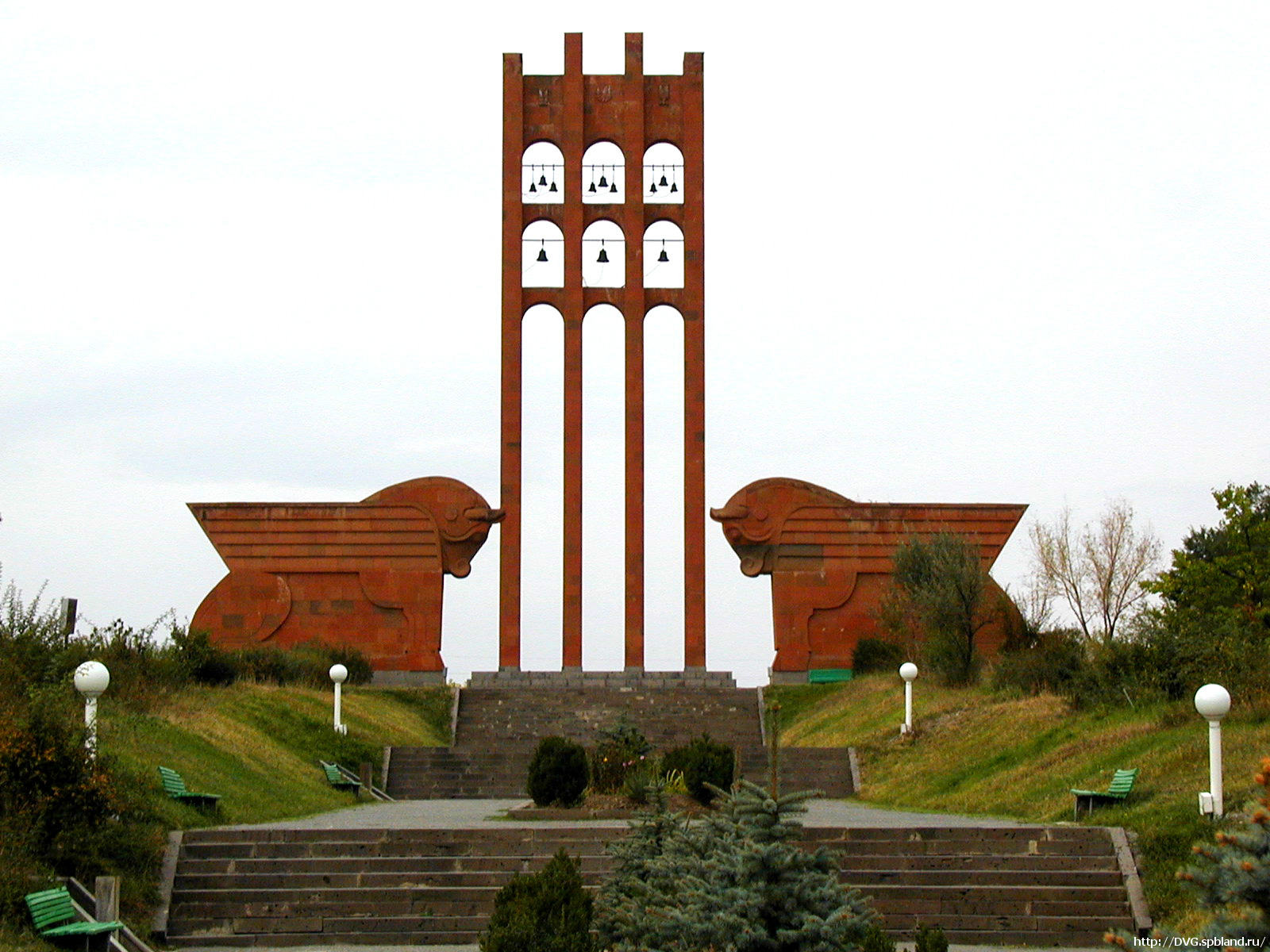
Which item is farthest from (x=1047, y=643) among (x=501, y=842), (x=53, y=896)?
(x=53, y=896)

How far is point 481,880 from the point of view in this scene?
Answer: 14.2 m

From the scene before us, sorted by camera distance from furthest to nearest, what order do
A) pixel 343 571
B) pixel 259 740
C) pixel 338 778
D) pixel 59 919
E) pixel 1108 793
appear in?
pixel 343 571, pixel 259 740, pixel 338 778, pixel 1108 793, pixel 59 919

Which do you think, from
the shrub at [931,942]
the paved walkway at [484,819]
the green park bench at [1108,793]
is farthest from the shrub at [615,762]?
the shrub at [931,942]

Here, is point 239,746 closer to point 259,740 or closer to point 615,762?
point 259,740

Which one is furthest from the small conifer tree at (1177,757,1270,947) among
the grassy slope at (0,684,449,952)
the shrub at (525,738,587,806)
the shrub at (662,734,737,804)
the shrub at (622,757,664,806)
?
the shrub at (525,738,587,806)

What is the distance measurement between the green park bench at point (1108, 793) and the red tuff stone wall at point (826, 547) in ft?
55.2

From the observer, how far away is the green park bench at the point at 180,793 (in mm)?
16469

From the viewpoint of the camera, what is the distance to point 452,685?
32.8 m

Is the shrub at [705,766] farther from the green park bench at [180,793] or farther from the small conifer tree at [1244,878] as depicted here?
the small conifer tree at [1244,878]

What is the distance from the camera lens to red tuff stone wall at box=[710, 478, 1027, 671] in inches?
1321

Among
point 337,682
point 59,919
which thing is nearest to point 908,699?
point 337,682

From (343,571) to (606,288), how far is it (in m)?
8.46

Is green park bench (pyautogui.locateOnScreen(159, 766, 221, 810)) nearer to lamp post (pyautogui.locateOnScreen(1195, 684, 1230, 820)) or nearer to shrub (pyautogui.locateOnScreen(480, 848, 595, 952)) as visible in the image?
shrub (pyautogui.locateOnScreen(480, 848, 595, 952))

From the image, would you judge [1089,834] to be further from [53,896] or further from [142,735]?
[142,735]
